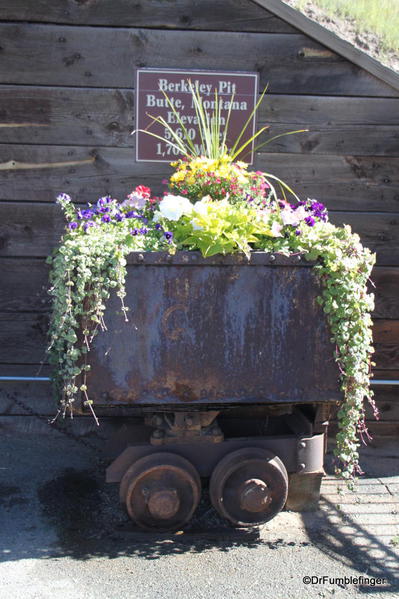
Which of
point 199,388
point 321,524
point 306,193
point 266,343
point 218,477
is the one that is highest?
point 306,193

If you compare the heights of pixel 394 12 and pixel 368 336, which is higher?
pixel 394 12

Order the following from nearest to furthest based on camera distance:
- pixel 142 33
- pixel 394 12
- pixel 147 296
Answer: pixel 147 296 < pixel 142 33 < pixel 394 12

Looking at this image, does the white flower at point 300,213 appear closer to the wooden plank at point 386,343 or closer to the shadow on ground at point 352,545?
the wooden plank at point 386,343

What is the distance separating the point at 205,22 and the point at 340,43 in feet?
3.10

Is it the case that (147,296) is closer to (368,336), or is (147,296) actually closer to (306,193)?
(368,336)

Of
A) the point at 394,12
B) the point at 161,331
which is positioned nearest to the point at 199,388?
the point at 161,331

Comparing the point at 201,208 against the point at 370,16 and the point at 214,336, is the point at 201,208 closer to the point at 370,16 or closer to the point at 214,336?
the point at 214,336

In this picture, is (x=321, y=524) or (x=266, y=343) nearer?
(x=266, y=343)

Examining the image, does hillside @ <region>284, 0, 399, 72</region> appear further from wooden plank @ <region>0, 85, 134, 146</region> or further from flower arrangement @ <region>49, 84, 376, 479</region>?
flower arrangement @ <region>49, 84, 376, 479</region>

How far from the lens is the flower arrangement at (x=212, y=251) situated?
3.36 m

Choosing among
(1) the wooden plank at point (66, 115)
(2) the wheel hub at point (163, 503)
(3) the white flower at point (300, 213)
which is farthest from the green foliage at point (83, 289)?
(1) the wooden plank at point (66, 115)

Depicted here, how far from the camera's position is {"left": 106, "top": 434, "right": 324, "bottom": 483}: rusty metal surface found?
3.73 metres

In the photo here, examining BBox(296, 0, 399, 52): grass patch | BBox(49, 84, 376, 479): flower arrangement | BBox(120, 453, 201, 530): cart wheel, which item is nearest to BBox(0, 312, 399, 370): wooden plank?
BBox(49, 84, 376, 479): flower arrangement

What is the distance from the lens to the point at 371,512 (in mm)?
4207
